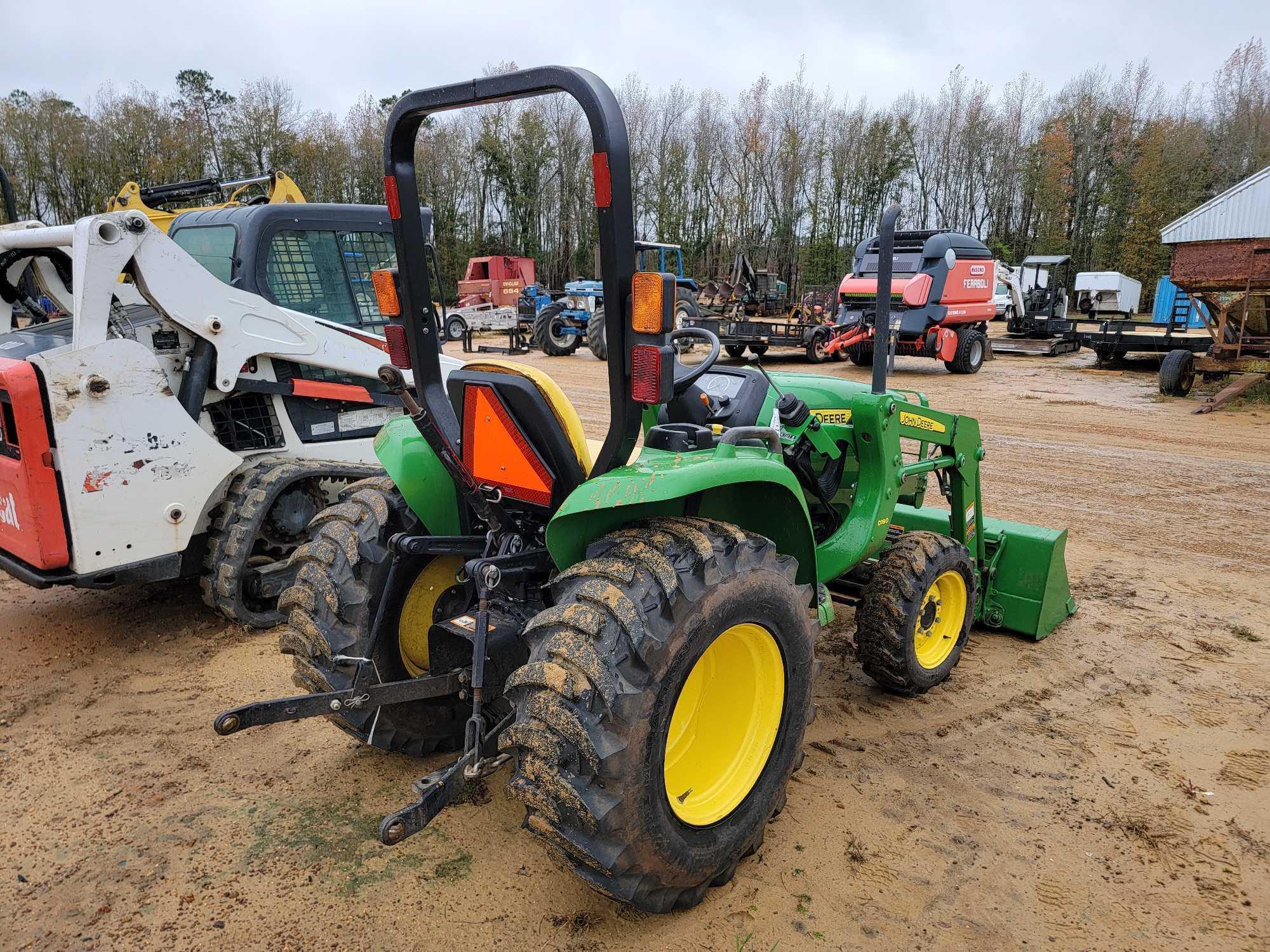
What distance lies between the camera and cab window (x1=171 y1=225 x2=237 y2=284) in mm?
4840

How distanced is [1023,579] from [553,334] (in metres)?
15.4

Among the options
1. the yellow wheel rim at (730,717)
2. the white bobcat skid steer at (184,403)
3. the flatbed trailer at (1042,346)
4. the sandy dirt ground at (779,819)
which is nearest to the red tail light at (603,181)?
the yellow wheel rim at (730,717)

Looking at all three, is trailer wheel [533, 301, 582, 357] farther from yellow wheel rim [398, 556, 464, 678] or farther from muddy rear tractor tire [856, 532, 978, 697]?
yellow wheel rim [398, 556, 464, 678]

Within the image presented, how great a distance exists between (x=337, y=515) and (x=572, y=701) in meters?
1.26

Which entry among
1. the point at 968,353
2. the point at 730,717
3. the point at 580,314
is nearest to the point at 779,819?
the point at 730,717

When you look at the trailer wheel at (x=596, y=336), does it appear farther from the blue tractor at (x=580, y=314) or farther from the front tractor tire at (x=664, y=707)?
the front tractor tire at (x=664, y=707)

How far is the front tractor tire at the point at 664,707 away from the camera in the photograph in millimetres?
2014

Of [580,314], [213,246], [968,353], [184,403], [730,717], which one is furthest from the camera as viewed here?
[580,314]

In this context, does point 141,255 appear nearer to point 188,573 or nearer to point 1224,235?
point 188,573

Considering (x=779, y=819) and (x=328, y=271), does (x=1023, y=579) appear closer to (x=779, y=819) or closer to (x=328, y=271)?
(x=779, y=819)

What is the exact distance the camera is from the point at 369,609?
275cm

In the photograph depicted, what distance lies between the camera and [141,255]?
156 inches

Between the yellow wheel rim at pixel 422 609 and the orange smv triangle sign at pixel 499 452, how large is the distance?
592 millimetres

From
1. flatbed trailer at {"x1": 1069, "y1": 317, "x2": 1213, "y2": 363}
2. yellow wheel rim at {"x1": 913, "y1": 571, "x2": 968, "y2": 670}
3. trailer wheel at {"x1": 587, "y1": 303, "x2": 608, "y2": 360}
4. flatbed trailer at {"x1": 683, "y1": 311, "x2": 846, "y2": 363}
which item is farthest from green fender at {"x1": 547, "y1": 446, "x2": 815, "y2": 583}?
trailer wheel at {"x1": 587, "y1": 303, "x2": 608, "y2": 360}
